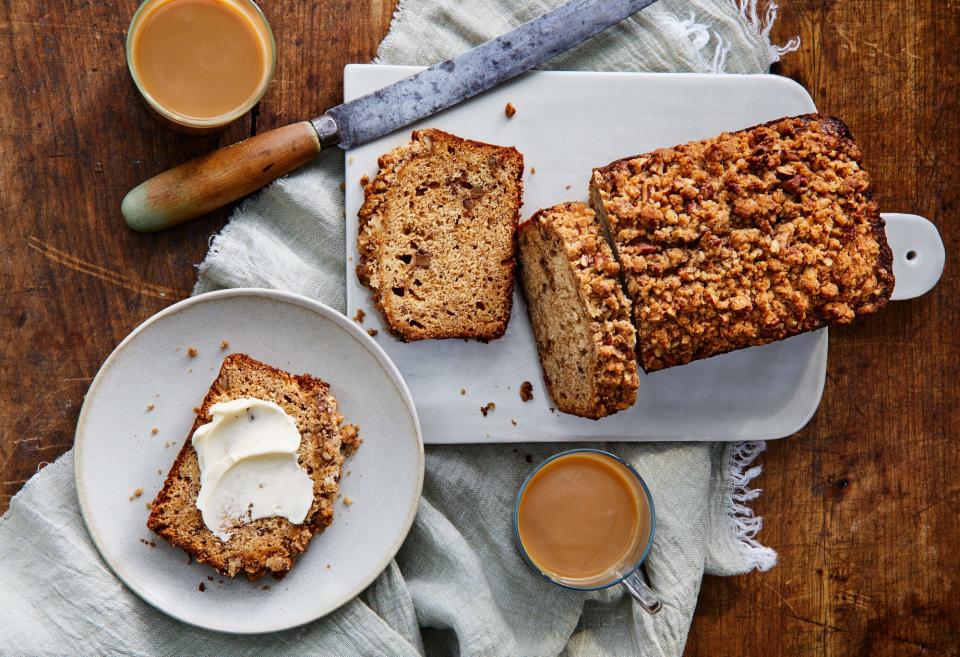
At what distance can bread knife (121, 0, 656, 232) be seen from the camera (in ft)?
9.95

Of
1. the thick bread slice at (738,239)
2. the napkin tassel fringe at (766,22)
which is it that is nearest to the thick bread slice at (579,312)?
the thick bread slice at (738,239)

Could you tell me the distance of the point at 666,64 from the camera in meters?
3.31

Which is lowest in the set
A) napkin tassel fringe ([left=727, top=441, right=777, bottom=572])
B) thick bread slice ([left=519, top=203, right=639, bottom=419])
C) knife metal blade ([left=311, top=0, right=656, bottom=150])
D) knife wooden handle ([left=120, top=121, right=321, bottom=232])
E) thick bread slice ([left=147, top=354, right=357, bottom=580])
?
napkin tassel fringe ([left=727, top=441, right=777, bottom=572])

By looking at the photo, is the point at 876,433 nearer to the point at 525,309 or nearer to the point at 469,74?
the point at 525,309

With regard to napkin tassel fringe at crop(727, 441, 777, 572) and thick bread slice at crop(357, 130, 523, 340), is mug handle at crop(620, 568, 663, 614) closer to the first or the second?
napkin tassel fringe at crop(727, 441, 777, 572)

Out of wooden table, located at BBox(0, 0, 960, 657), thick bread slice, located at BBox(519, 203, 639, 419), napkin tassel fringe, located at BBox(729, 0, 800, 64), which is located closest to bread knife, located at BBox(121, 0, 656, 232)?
wooden table, located at BBox(0, 0, 960, 657)

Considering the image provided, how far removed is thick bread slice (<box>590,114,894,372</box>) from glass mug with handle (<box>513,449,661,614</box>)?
0.57 meters

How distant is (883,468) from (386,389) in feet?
6.93

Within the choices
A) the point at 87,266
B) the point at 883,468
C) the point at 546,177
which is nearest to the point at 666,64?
the point at 546,177

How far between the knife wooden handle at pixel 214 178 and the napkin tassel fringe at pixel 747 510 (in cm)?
210

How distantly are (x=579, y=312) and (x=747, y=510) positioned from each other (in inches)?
49.5

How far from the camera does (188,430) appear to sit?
3.08m

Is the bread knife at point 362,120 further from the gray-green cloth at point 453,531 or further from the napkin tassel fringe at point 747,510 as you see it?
the napkin tassel fringe at point 747,510

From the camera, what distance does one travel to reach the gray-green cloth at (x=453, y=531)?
299 centimetres
